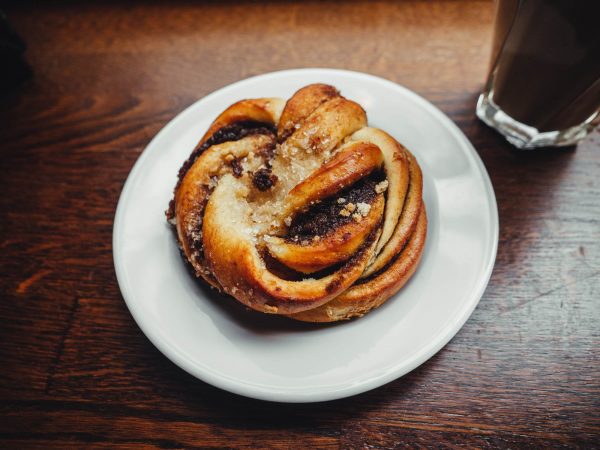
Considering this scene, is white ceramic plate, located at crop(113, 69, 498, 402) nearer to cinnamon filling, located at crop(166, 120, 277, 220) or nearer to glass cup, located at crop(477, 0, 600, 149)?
cinnamon filling, located at crop(166, 120, 277, 220)

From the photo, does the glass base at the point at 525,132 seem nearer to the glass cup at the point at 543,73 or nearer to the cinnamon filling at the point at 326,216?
the glass cup at the point at 543,73

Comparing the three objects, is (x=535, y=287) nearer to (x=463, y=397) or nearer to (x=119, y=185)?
(x=463, y=397)

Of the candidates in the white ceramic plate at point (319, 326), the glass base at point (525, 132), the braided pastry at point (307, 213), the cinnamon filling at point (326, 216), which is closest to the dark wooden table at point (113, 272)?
the glass base at point (525, 132)

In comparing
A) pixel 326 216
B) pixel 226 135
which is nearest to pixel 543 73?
pixel 326 216

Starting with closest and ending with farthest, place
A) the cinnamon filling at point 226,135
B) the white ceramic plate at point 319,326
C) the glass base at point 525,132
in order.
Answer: the white ceramic plate at point 319,326, the cinnamon filling at point 226,135, the glass base at point 525,132

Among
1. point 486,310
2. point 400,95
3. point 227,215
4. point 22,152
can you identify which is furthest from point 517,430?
point 22,152

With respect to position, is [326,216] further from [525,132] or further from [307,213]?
[525,132]

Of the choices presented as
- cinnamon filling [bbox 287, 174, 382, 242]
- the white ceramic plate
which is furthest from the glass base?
cinnamon filling [bbox 287, 174, 382, 242]
